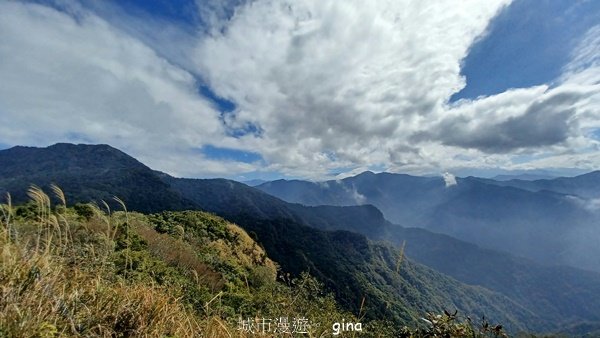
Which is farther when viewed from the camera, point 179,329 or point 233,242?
point 233,242

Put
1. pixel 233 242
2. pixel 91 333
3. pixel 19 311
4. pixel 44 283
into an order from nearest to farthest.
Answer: pixel 19 311
pixel 91 333
pixel 44 283
pixel 233 242

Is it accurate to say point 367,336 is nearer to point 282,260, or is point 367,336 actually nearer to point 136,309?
point 136,309

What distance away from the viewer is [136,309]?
10.8ft

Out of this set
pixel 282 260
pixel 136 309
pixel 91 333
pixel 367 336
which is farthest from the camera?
pixel 282 260

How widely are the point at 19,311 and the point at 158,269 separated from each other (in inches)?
246

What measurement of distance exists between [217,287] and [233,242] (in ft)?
58.0

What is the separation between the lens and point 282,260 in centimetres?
10288

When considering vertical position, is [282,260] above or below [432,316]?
below

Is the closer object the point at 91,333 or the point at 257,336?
the point at 91,333

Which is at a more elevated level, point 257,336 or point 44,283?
point 44,283

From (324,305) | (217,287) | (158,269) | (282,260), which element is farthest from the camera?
(282,260)

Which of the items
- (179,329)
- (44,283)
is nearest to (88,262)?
(44,283)

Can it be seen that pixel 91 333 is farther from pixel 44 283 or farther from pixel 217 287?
pixel 217 287

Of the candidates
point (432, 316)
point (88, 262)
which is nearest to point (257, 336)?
point (432, 316)
